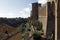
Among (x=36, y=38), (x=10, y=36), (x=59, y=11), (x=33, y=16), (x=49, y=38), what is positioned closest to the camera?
(x=10, y=36)

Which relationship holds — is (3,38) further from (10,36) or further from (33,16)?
(33,16)

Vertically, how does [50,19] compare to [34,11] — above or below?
below

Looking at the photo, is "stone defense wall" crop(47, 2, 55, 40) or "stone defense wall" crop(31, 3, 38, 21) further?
"stone defense wall" crop(31, 3, 38, 21)

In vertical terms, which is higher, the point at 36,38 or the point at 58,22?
the point at 58,22

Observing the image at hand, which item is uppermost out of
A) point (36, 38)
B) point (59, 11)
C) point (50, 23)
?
point (59, 11)

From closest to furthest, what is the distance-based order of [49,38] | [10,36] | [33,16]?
[10,36] < [49,38] < [33,16]

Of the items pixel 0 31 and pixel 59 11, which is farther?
pixel 59 11

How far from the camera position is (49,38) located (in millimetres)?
23031

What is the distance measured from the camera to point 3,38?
26.2 ft

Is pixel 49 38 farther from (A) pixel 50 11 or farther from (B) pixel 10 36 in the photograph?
(B) pixel 10 36

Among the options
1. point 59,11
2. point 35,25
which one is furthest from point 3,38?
point 35,25

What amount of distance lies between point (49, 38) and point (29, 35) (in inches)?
153

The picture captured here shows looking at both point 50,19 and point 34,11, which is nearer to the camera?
point 50,19

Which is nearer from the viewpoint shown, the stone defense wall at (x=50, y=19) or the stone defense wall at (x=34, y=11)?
the stone defense wall at (x=50, y=19)
